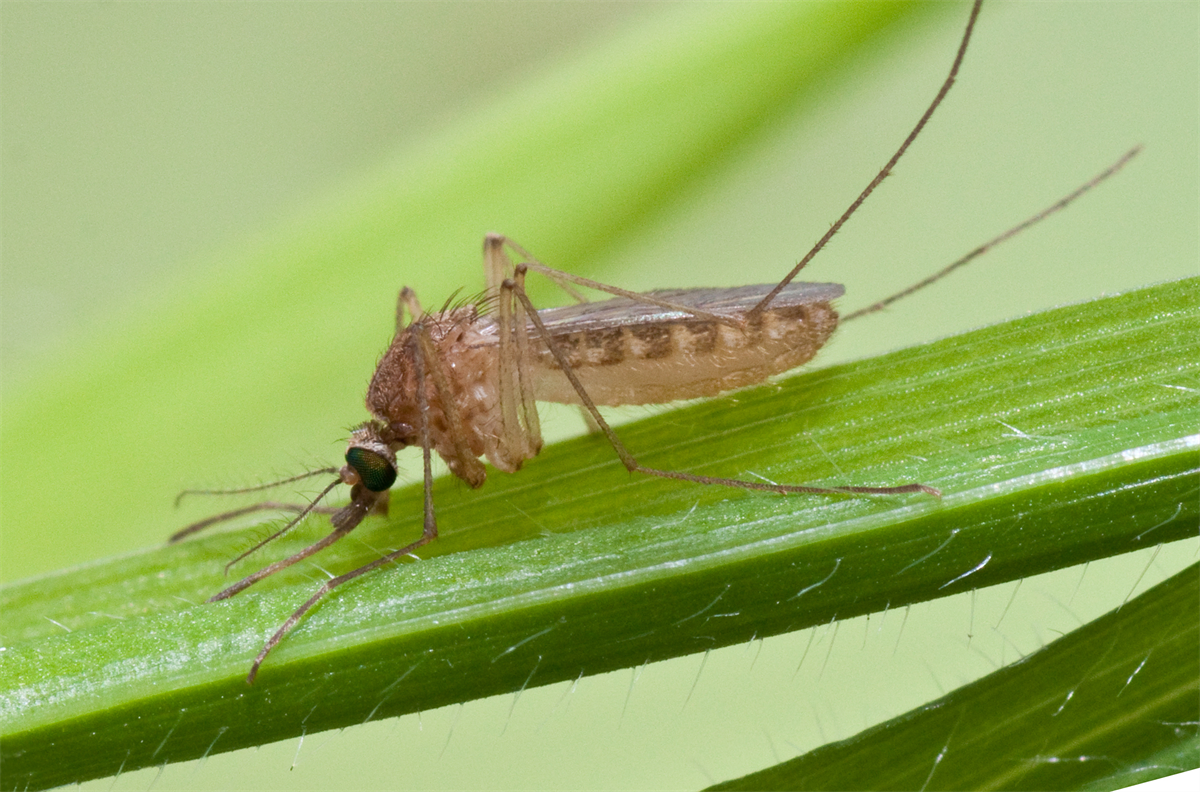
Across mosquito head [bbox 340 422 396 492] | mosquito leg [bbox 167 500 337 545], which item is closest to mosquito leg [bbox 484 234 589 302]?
mosquito head [bbox 340 422 396 492]

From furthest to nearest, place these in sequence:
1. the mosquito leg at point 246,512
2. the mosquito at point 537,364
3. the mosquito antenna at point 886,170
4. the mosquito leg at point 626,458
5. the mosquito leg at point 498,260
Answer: the mosquito leg at point 498,260
the mosquito leg at point 246,512
the mosquito at point 537,364
the mosquito antenna at point 886,170
the mosquito leg at point 626,458

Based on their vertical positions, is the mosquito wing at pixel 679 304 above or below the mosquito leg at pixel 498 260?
below

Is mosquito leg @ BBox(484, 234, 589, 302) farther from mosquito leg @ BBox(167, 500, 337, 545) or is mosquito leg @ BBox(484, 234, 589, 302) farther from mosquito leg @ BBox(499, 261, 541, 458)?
mosquito leg @ BBox(167, 500, 337, 545)

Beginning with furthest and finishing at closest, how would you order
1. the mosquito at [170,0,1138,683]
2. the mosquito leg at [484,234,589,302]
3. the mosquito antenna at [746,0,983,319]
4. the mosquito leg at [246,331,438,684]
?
the mosquito leg at [484,234,589,302] < the mosquito at [170,0,1138,683] < the mosquito antenna at [746,0,983,319] < the mosquito leg at [246,331,438,684]

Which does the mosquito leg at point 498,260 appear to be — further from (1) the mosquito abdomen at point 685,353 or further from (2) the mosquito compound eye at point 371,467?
(2) the mosquito compound eye at point 371,467

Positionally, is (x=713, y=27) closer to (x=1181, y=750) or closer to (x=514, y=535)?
(x=514, y=535)

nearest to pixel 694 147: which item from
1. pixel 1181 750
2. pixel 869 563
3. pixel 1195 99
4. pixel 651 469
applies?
pixel 651 469

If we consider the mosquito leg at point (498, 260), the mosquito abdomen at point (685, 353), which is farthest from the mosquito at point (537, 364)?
the mosquito leg at point (498, 260)
